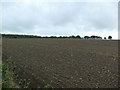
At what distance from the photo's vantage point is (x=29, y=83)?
696 cm

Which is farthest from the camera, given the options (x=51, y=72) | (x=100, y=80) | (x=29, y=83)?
(x=51, y=72)

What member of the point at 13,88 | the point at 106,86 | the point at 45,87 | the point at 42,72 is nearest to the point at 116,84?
the point at 106,86

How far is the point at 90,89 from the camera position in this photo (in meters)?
6.46

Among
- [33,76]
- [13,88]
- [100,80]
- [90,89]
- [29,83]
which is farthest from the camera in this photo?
[33,76]

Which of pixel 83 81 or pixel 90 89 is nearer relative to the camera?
pixel 90 89

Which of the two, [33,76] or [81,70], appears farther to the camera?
[81,70]

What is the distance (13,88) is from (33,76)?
2.06 meters

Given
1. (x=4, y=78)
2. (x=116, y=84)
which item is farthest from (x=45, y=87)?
(x=116, y=84)

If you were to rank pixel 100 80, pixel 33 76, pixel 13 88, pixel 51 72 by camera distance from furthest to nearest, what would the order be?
pixel 51 72 < pixel 33 76 < pixel 100 80 < pixel 13 88

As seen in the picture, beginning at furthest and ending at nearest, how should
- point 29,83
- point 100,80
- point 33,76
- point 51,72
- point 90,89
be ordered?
point 51,72 < point 33,76 < point 100,80 < point 29,83 < point 90,89

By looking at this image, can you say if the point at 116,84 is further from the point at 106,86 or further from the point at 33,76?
the point at 33,76

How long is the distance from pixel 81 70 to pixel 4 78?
4758 mm

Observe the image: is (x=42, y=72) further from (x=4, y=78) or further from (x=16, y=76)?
(x=4, y=78)

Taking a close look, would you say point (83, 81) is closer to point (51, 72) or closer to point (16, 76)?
point (51, 72)
